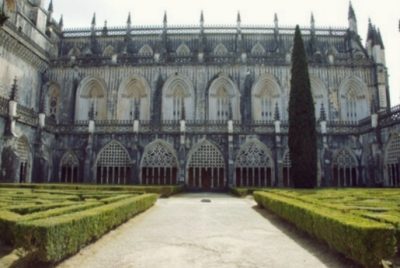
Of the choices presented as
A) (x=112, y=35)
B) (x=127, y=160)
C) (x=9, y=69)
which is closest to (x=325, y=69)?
(x=127, y=160)

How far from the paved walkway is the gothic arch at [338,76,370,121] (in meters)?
27.7

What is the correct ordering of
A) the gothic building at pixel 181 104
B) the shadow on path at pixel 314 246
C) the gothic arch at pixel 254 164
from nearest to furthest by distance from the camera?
the shadow on path at pixel 314 246
the gothic building at pixel 181 104
the gothic arch at pixel 254 164

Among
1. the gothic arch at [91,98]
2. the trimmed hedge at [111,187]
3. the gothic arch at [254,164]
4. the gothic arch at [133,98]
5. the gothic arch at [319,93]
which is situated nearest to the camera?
the trimmed hedge at [111,187]

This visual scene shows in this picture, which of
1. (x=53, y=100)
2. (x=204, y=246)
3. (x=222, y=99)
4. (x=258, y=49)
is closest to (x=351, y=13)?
(x=258, y=49)

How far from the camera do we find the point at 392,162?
1125 inches

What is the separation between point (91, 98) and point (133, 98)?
4603mm

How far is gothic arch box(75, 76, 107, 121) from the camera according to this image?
127 ft

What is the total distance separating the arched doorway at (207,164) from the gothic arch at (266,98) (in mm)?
7954

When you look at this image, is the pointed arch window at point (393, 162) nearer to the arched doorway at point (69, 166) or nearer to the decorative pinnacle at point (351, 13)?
the decorative pinnacle at point (351, 13)

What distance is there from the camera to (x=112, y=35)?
44.5 metres

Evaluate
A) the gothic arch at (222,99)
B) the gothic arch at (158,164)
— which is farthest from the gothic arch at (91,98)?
the gothic arch at (222,99)

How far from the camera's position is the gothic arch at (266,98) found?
126 feet

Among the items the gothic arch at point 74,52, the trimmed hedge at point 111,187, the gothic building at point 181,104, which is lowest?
the trimmed hedge at point 111,187

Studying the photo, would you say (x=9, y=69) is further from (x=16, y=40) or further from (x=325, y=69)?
(x=325, y=69)
